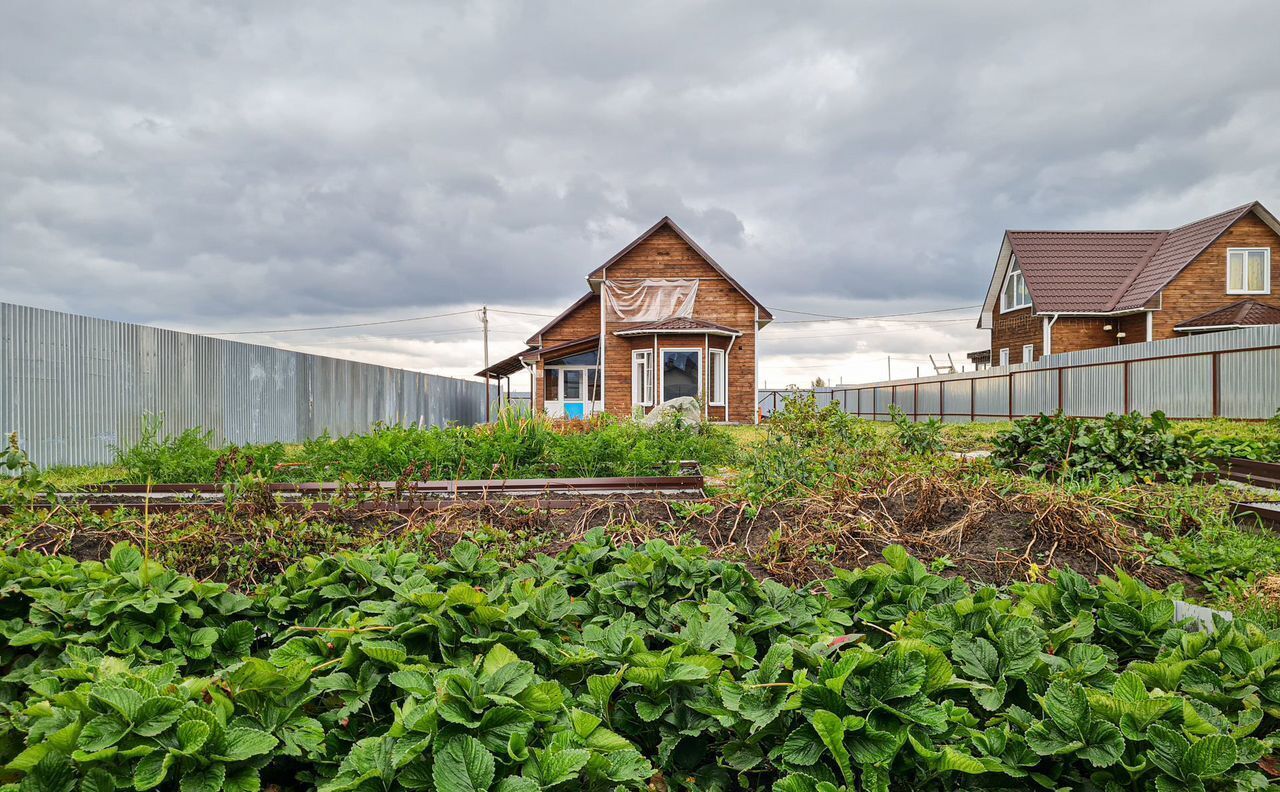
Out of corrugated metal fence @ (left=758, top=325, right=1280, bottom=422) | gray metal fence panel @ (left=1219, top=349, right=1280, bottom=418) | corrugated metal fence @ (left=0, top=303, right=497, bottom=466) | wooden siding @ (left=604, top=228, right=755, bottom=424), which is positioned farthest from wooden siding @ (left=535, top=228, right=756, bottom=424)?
gray metal fence panel @ (left=1219, top=349, right=1280, bottom=418)

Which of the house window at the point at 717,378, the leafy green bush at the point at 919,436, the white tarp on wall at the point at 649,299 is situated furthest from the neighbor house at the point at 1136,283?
the leafy green bush at the point at 919,436

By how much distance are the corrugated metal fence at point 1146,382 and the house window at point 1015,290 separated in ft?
10.3

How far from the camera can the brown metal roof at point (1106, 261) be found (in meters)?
20.3

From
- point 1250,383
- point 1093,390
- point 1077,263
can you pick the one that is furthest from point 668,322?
point 1077,263

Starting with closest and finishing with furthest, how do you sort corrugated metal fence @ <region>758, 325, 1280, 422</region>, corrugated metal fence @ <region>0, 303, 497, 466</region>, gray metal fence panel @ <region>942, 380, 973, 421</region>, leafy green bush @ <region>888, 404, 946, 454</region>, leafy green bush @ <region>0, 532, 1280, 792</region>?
leafy green bush @ <region>0, 532, 1280, 792</region>, leafy green bush @ <region>888, 404, 946, 454</region>, corrugated metal fence @ <region>0, 303, 497, 466</region>, corrugated metal fence @ <region>758, 325, 1280, 422</region>, gray metal fence panel @ <region>942, 380, 973, 421</region>

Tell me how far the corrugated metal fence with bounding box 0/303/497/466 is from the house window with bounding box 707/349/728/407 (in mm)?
9051

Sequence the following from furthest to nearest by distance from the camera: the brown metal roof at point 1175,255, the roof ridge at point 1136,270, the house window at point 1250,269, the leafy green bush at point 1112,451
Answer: the roof ridge at point 1136,270 → the house window at point 1250,269 → the brown metal roof at point 1175,255 → the leafy green bush at point 1112,451

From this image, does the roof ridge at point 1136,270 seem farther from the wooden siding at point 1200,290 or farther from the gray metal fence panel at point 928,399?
the gray metal fence panel at point 928,399

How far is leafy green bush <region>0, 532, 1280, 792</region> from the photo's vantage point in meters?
1.20

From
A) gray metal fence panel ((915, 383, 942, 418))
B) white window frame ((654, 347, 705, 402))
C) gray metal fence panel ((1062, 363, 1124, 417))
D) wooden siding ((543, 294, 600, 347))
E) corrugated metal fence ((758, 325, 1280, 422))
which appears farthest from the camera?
gray metal fence panel ((915, 383, 942, 418))

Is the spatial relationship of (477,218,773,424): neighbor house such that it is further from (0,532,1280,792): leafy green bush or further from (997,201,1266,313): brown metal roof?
(0,532,1280,792): leafy green bush

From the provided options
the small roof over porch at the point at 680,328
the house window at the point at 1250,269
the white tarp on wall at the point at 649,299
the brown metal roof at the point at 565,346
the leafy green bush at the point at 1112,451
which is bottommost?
the leafy green bush at the point at 1112,451

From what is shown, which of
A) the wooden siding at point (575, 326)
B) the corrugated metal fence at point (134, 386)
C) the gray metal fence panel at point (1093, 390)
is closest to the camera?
the corrugated metal fence at point (134, 386)

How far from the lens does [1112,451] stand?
487cm
